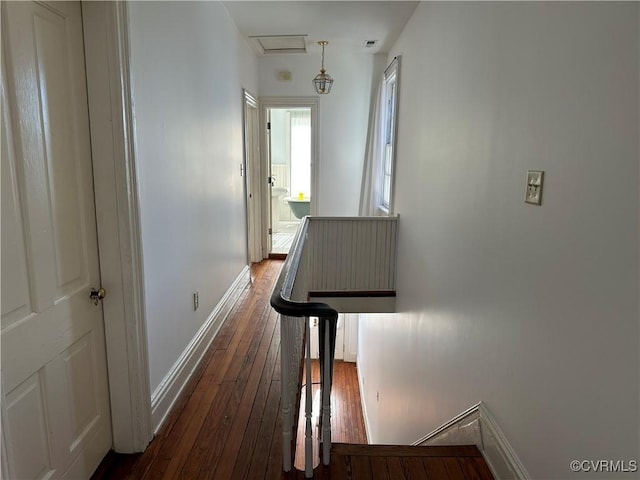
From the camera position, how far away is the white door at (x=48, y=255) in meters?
1.30

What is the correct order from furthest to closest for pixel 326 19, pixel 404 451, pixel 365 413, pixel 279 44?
pixel 365 413 < pixel 279 44 < pixel 326 19 < pixel 404 451

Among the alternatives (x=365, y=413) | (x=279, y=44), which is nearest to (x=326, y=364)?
(x=279, y=44)

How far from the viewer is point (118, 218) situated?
1.77m

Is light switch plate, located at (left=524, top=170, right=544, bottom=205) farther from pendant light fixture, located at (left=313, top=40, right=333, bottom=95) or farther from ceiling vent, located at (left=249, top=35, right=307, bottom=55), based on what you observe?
pendant light fixture, located at (left=313, top=40, right=333, bottom=95)

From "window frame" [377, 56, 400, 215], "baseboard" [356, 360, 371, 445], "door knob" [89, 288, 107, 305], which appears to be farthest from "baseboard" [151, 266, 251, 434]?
"baseboard" [356, 360, 371, 445]

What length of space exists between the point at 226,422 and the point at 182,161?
1513 millimetres

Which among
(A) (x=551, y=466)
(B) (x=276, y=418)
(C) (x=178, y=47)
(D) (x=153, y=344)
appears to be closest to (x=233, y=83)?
(C) (x=178, y=47)

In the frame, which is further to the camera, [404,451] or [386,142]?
[386,142]

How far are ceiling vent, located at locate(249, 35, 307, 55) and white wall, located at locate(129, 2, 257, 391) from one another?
0.63 m

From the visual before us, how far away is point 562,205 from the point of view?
4.35 feet

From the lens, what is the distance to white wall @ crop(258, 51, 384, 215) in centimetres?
528

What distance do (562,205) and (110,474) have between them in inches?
83.0
